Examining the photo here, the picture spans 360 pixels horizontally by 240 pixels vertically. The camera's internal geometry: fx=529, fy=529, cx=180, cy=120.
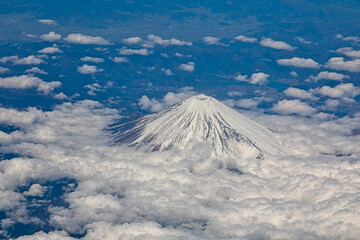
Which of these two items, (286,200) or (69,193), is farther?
(69,193)

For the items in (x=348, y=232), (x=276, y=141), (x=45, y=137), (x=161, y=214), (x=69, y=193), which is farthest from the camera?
(x=45, y=137)

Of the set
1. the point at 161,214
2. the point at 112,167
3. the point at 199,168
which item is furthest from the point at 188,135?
the point at 161,214

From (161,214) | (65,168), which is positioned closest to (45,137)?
(65,168)

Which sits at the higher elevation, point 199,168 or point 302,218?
point 199,168

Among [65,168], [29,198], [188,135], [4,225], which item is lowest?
[4,225]

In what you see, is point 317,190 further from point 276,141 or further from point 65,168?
point 65,168

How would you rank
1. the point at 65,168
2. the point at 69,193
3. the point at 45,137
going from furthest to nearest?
the point at 45,137
the point at 65,168
the point at 69,193
